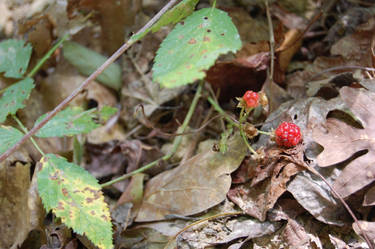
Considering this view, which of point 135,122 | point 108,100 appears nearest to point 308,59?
point 135,122

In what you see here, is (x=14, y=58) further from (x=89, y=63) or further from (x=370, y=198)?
(x=370, y=198)

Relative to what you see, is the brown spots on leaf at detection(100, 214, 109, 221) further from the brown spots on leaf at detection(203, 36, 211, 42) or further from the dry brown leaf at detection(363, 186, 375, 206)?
the dry brown leaf at detection(363, 186, 375, 206)

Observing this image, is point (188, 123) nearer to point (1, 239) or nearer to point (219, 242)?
point (219, 242)

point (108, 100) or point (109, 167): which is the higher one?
point (108, 100)

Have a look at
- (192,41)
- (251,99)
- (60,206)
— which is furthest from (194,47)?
(60,206)

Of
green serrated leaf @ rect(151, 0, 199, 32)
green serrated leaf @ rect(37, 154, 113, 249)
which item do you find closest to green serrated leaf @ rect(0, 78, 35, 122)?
green serrated leaf @ rect(37, 154, 113, 249)

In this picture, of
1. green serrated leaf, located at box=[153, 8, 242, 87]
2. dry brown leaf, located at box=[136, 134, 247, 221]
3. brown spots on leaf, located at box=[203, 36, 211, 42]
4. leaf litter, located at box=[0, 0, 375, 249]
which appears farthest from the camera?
dry brown leaf, located at box=[136, 134, 247, 221]
